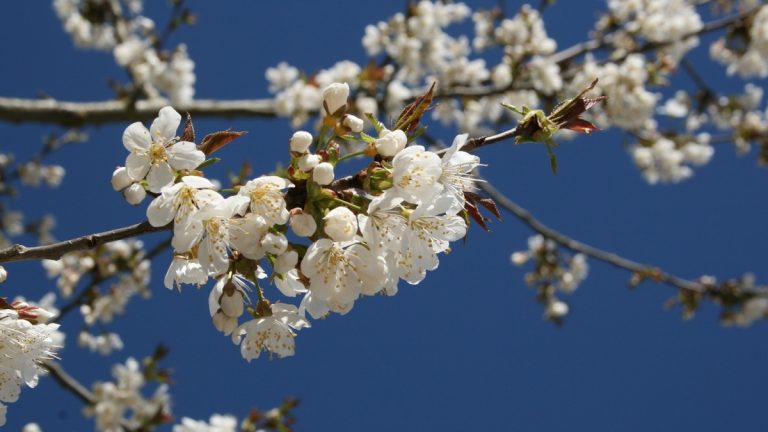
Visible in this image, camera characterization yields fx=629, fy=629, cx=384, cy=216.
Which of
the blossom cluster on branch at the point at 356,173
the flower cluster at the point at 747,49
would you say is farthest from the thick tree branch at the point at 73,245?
the flower cluster at the point at 747,49

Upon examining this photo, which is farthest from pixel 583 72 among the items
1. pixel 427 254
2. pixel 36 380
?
pixel 36 380

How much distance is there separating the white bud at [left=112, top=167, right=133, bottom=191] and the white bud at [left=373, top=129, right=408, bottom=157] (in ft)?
1.62

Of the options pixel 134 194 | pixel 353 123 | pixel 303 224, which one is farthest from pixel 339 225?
pixel 134 194

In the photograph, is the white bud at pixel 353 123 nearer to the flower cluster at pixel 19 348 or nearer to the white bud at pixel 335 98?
the white bud at pixel 335 98

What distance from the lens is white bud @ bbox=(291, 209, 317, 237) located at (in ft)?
3.68

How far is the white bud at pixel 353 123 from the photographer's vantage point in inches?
51.1

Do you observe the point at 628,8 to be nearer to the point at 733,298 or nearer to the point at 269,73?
the point at 733,298

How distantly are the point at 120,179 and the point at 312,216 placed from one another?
39 cm

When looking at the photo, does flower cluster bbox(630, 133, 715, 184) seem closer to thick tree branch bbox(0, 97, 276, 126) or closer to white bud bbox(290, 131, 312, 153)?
thick tree branch bbox(0, 97, 276, 126)

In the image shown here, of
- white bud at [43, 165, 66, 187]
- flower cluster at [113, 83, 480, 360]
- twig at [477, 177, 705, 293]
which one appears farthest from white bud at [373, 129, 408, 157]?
white bud at [43, 165, 66, 187]

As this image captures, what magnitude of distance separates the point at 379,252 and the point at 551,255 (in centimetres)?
458

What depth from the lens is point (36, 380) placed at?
4.49ft

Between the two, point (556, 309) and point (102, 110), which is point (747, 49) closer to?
point (556, 309)

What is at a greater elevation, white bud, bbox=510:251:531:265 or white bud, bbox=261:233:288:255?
white bud, bbox=510:251:531:265
